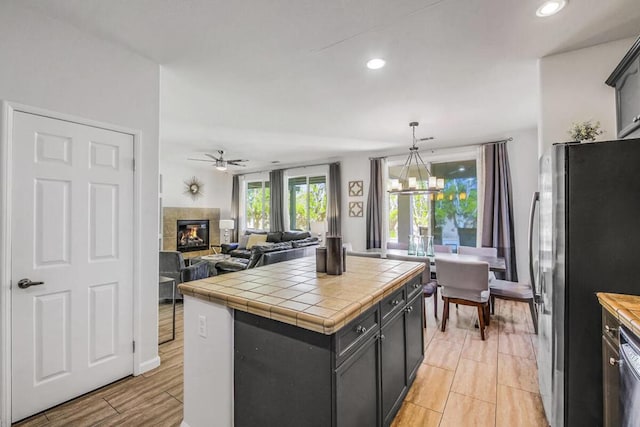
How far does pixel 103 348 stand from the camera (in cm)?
226

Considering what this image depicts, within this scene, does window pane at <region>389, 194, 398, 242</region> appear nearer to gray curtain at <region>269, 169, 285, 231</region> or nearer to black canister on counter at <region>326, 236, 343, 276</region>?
gray curtain at <region>269, 169, 285, 231</region>

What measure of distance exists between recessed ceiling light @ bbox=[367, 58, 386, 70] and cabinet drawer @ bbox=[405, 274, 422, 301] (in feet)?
6.32

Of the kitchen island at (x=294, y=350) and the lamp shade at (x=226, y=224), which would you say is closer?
the kitchen island at (x=294, y=350)

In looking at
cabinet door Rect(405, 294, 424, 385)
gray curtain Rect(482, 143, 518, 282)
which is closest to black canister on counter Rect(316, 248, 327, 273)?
cabinet door Rect(405, 294, 424, 385)

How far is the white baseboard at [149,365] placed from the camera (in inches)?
96.6

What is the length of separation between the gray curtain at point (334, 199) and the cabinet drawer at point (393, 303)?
15.8 feet

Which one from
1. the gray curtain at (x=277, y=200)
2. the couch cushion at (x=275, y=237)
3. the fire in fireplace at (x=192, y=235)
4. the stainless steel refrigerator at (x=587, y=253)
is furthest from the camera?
the gray curtain at (x=277, y=200)

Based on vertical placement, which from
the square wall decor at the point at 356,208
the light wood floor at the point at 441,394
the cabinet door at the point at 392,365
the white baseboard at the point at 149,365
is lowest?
the light wood floor at the point at 441,394

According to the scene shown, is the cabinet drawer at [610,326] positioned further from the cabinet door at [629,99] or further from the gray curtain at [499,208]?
the gray curtain at [499,208]

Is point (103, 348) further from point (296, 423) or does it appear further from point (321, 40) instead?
point (321, 40)

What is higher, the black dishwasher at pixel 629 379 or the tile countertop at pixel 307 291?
the tile countertop at pixel 307 291

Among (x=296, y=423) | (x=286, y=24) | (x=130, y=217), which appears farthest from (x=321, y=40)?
(x=296, y=423)

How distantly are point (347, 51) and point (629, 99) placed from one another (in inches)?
78.9

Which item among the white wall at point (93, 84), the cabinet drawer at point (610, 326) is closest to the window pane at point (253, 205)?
the white wall at point (93, 84)
